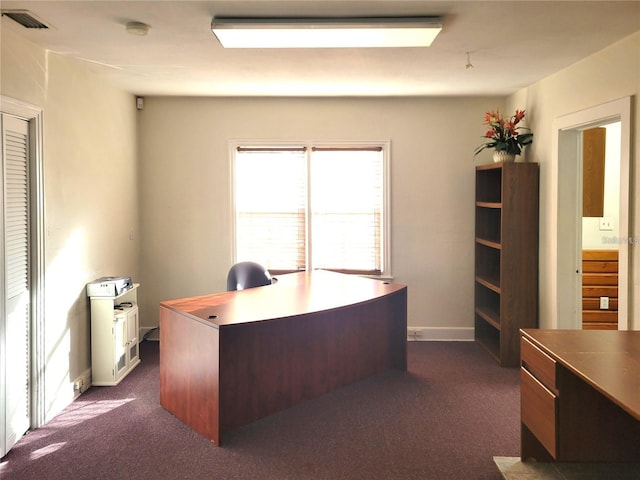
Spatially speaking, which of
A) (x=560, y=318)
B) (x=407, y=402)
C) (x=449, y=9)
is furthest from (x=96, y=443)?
(x=560, y=318)

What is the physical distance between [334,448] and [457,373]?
179cm

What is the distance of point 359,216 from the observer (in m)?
5.61

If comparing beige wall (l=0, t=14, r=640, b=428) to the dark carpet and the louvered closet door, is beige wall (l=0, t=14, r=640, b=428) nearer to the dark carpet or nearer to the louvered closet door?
the dark carpet

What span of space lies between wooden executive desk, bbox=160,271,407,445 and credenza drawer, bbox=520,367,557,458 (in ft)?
4.48

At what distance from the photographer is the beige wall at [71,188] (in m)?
3.52

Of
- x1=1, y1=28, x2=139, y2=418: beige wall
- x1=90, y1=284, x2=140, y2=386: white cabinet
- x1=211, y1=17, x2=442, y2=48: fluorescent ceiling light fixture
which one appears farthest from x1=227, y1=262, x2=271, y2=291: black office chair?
x1=211, y1=17, x2=442, y2=48: fluorescent ceiling light fixture

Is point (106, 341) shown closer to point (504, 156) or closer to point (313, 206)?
point (313, 206)

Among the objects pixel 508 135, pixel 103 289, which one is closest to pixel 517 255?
pixel 508 135

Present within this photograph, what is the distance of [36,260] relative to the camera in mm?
3477

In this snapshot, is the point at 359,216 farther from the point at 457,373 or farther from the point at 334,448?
the point at 334,448

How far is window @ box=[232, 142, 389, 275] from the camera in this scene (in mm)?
5566

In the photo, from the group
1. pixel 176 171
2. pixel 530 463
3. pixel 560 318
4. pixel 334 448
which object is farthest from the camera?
pixel 176 171

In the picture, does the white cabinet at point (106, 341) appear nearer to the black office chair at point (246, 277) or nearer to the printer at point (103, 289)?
the printer at point (103, 289)

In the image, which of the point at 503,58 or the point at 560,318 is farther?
the point at 560,318
